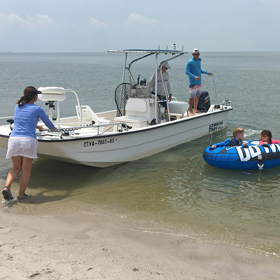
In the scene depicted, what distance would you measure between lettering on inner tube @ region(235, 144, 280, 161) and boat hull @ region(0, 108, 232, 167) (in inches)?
79.2

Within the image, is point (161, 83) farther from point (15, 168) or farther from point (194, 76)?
point (15, 168)

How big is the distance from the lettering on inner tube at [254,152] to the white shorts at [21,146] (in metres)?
4.50

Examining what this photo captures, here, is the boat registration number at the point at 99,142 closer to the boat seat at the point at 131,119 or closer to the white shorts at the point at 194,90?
the boat seat at the point at 131,119

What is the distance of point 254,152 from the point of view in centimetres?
820

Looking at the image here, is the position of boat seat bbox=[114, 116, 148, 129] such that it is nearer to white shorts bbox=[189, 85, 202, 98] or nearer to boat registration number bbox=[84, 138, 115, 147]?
boat registration number bbox=[84, 138, 115, 147]

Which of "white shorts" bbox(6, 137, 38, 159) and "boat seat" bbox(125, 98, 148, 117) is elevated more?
"boat seat" bbox(125, 98, 148, 117)

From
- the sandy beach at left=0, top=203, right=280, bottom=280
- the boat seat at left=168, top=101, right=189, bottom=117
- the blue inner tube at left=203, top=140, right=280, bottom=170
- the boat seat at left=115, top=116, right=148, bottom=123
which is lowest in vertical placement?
the sandy beach at left=0, top=203, right=280, bottom=280

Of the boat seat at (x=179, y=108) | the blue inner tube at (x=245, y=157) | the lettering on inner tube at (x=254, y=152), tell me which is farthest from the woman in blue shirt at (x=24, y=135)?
the boat seat at (x=179, y=108)

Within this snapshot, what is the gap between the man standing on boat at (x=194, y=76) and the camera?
415 inches

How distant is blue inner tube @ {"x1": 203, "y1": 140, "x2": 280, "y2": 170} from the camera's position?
8164 millimetres

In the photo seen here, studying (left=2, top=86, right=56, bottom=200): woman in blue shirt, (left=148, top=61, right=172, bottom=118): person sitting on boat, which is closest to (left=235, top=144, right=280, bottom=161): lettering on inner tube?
(left=148, top=61, right=172, bottom=118): person sitting on boat

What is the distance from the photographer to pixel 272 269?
4562 mm

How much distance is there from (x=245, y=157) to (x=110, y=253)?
4.50m

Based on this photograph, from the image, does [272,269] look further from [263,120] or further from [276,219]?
[263,120]
